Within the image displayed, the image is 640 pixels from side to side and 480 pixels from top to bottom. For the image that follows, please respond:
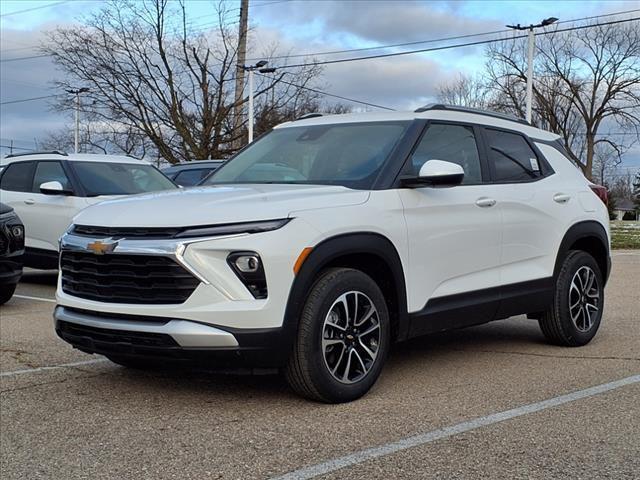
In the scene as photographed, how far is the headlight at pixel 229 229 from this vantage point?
418cm

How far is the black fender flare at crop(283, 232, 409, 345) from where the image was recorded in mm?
4273

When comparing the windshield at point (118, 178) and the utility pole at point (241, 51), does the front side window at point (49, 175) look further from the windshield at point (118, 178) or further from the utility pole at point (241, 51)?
the utility pole at point (241, 51)

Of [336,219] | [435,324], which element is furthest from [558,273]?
[336,219]

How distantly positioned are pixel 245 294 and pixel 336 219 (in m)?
0.72

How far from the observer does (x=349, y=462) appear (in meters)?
3.66

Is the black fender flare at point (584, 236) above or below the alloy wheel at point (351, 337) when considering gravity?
above

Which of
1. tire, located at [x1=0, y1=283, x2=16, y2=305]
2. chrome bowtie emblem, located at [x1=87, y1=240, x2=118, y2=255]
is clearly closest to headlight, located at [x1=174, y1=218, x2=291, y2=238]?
chrome bowtie emblem, located at [x1=87, y1=240, x2=118, y2=255]

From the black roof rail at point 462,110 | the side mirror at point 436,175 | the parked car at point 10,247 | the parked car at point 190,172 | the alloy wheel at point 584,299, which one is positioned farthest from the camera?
the parked car at point 190,172

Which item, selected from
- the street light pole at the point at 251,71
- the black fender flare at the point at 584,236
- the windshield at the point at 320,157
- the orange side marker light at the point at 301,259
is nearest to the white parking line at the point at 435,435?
the orange side marker light at the point at 301,259

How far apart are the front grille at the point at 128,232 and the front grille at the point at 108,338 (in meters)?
0.52

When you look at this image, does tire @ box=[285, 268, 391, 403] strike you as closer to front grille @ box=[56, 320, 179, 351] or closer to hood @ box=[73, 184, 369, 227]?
hood @ box=[73, 184, 369, 227]

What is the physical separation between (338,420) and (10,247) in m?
5.04

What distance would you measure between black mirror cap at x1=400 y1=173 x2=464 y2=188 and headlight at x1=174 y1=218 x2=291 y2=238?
1115mm

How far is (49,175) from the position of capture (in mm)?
10391
